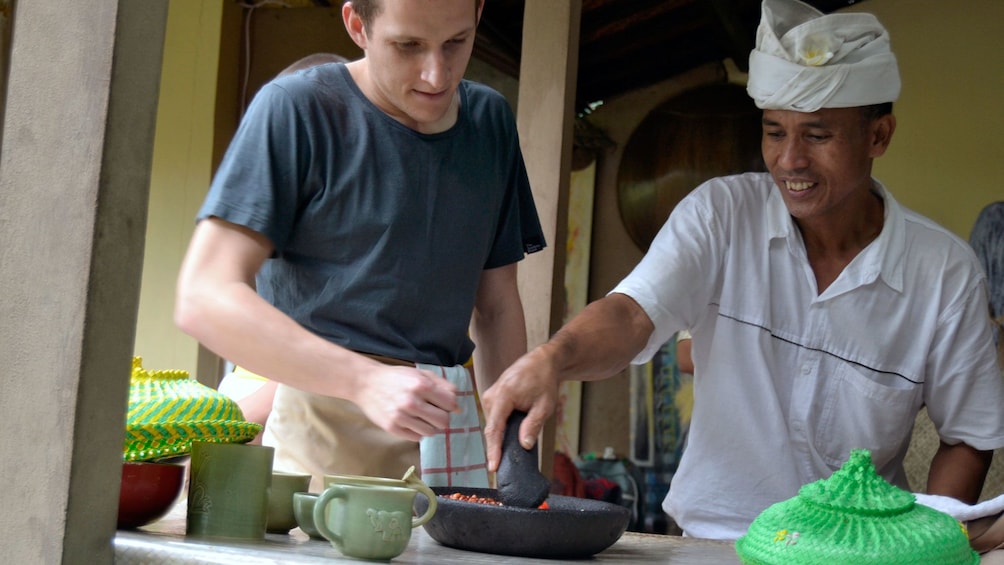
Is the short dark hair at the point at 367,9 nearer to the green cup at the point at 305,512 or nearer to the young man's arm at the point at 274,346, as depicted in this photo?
the young man's arm at the point at 274,346

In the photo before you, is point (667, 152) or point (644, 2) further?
point (667, 152)

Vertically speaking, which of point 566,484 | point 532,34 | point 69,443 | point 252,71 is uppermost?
point 252,71

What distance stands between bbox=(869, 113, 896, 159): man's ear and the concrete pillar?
197cm

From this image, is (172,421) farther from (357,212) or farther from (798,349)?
(798,349)

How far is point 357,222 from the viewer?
203 cm

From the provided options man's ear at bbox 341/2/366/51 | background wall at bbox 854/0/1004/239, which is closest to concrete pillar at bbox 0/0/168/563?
man's ear at bbox 341/2/366/51

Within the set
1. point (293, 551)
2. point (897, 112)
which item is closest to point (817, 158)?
point (293, 551)

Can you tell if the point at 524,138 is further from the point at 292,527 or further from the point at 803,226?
the point at 292,527

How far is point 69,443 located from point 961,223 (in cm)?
604

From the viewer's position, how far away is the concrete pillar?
1.43m

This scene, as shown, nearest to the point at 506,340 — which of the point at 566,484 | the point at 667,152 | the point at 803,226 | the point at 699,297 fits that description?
the point at 699,297

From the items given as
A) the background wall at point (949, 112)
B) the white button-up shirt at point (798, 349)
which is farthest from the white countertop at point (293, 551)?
the background wall at point (949, 112)

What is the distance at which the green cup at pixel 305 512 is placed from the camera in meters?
1.63

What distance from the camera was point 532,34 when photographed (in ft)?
11.1
